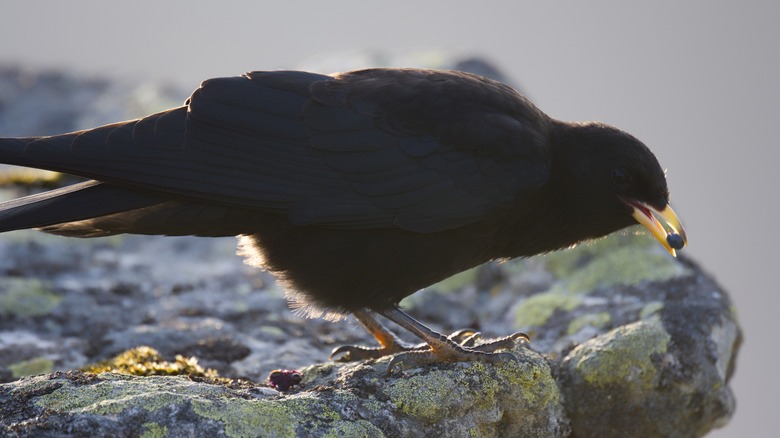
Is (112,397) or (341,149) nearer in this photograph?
(112,397)

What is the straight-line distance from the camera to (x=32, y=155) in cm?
473

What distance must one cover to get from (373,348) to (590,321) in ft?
4.40

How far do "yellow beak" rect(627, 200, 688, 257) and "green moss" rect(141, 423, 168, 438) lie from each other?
10.0ft

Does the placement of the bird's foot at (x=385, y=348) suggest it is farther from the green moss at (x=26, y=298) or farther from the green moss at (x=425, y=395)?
the green moss at (x=26, y=298)

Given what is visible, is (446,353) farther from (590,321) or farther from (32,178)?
(32,178)

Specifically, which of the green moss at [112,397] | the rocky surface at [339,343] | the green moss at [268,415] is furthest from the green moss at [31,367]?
the green moss at [268,415]

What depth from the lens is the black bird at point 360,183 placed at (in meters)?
5.00

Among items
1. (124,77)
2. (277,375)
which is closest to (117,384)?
(277,375)

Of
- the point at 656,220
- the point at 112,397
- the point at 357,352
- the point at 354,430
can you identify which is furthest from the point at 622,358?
the point at 112,397

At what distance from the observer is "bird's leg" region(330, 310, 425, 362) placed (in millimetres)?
5430

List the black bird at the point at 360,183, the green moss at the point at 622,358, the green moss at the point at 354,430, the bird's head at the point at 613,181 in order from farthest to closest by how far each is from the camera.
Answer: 1. the bird's head at the point at 613,181
2. the black bird at the point at 360,183
3. the green moss at the point at 622,358
4. the green moss at the point at 354,430

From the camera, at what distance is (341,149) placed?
17.5 ft

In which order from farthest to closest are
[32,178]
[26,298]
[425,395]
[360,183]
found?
[32,178], [26,298], [360,183], [425,395]

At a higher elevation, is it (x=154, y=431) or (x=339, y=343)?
(x=154, y=431)
